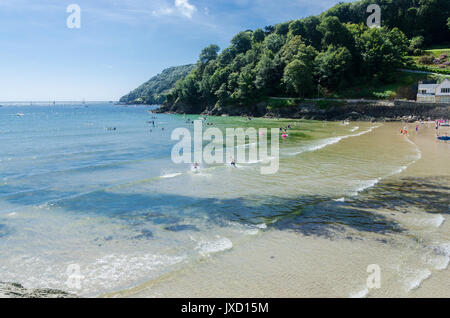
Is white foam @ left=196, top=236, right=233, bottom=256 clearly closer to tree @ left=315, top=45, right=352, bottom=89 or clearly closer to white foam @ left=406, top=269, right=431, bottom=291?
white foam @ left=406, top=269, right=431, bottom=291

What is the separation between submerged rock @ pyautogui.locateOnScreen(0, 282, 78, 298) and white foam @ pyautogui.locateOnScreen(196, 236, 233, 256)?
559 centimetres

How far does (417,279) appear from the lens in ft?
36.3

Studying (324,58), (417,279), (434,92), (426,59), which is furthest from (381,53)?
(417,279)

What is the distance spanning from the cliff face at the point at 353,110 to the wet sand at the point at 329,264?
75173mm

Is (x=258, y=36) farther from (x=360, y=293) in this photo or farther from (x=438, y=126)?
(x=360, y=293)

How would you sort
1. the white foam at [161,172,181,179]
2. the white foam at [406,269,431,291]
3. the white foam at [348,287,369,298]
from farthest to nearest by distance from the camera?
the white foam at [161,172,181,179], the white foam at [406,269,431,291], the white foam at [348,287,369,298]

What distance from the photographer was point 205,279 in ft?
38.2

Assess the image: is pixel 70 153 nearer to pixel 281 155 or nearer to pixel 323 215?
pixel 281 155

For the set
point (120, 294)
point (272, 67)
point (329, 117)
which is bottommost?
point (120, 294)

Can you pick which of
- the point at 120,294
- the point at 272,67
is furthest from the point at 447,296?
the point at 272,67

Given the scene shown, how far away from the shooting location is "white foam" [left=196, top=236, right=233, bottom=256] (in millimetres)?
13970

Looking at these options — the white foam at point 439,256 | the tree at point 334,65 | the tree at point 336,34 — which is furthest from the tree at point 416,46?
the white foam at point 439,256

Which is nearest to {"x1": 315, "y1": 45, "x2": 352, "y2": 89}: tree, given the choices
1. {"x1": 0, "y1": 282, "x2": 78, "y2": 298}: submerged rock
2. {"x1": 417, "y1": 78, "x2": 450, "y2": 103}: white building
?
{"x1": 417, "y1": 78, "x2": 450, "y2": 103}: white building
